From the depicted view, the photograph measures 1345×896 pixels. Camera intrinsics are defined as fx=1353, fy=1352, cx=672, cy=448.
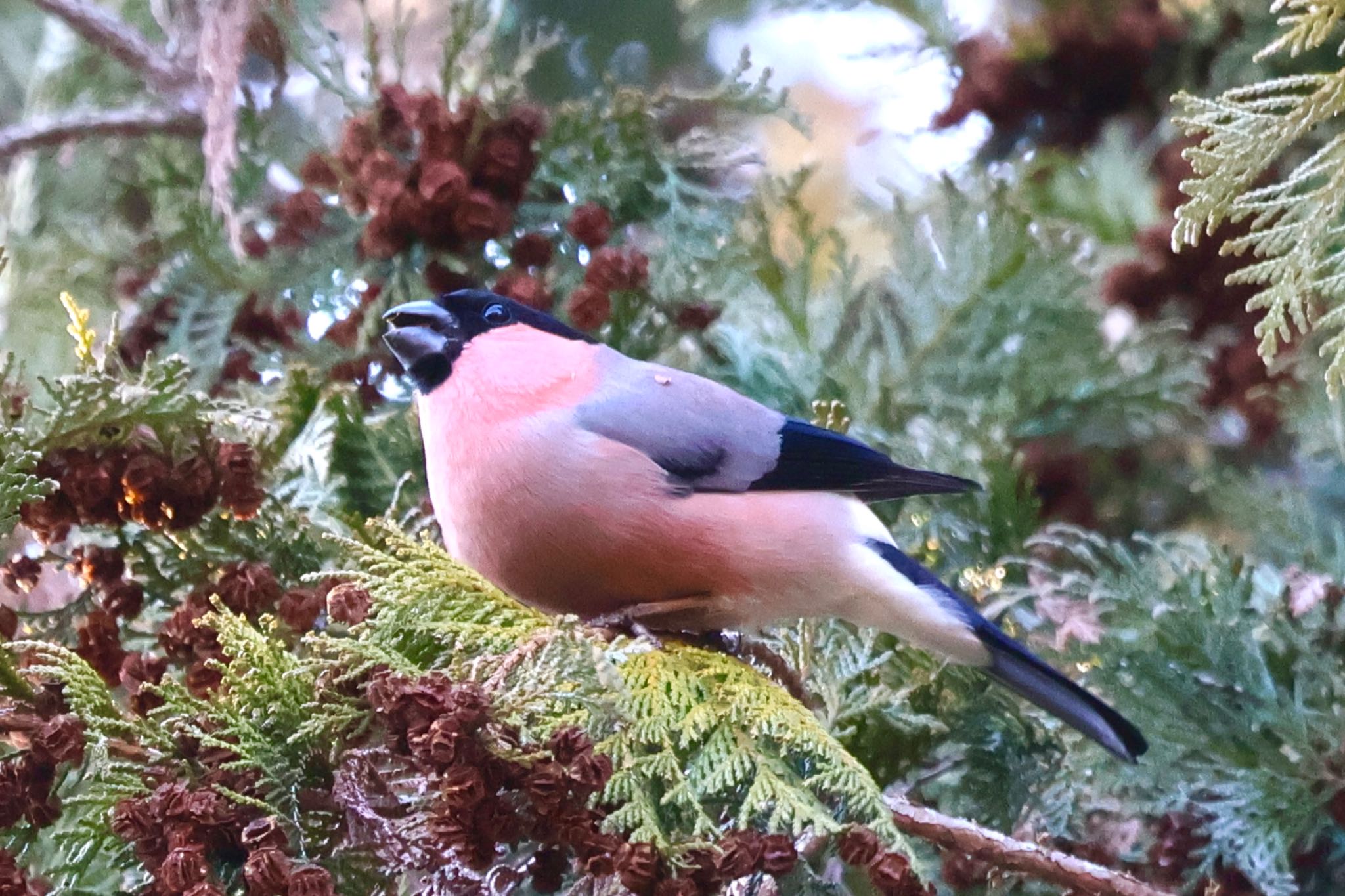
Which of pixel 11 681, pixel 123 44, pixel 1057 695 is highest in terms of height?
pixel 123 44

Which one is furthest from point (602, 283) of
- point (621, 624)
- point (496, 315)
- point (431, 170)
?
point (621, 624)

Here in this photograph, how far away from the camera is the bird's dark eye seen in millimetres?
1840

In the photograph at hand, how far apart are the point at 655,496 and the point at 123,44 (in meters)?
1.45

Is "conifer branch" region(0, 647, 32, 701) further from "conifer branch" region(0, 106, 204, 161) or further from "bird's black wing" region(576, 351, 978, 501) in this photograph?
"conifer branch" region(0, 106, 204, 161)

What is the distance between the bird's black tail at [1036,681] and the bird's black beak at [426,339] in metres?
0.62

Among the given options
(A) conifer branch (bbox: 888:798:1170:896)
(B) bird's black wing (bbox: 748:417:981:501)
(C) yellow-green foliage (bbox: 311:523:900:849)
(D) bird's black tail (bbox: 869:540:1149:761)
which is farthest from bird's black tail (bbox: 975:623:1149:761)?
(C) yellow-green foliage (bbox: 311:523:900:849)

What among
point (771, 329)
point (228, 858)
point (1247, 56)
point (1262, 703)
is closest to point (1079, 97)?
point (1247, 56)

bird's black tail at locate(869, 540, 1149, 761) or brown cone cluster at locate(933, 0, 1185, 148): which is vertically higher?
brown cone cluster at locate(933, 0, 1185, 148)

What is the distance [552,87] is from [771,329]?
1062 mm

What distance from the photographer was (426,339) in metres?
1.82

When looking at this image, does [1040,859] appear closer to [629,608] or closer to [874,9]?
[629,608]

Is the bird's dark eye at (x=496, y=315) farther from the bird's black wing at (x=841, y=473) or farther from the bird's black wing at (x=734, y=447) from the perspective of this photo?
the bird's black wing at (x=841, y=473)

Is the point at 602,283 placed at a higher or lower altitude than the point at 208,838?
higher

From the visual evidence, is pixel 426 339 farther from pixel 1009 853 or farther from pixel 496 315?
pixel 1009 853
